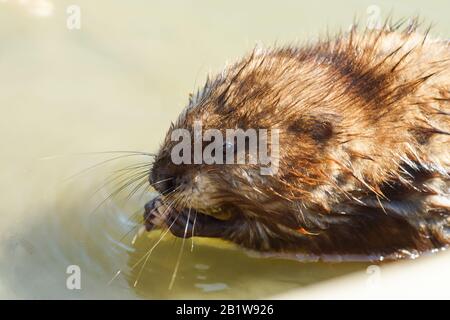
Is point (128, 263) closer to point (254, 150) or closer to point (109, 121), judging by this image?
point (254, 150)

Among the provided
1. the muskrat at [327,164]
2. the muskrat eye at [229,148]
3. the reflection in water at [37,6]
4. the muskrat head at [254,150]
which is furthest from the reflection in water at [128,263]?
the reflection in water at [37,6]

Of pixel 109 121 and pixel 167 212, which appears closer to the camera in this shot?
pixel 167 212

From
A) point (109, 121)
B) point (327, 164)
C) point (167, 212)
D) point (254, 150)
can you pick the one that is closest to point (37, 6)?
point (109, 121)

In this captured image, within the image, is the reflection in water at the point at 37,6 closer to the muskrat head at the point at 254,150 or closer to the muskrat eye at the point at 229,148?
the muskrat head at the point at 254,150

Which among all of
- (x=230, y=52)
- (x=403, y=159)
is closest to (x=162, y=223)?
(x=403, y=159)

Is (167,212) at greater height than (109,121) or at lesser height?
lesser

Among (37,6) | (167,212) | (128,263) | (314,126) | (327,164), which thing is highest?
(37,6)

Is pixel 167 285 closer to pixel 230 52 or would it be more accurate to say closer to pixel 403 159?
pixel 403 159
